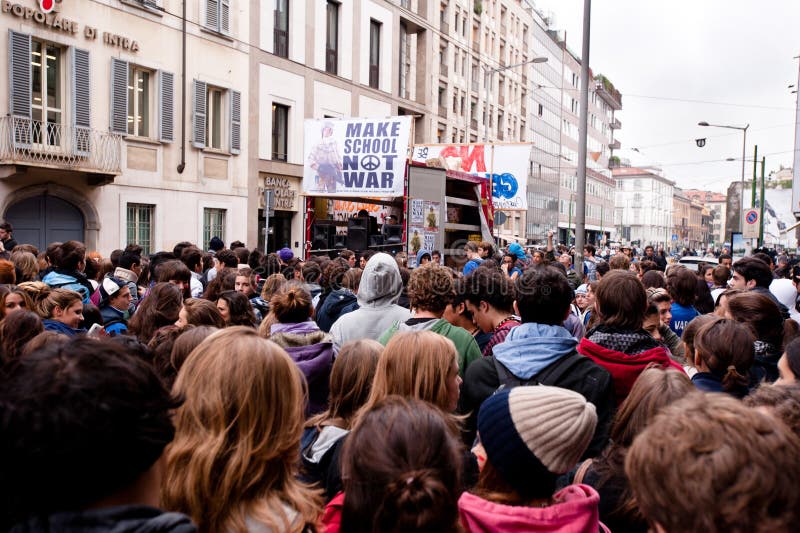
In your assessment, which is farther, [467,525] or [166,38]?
[166,38]

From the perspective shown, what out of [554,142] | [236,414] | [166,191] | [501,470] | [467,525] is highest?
[554,142]

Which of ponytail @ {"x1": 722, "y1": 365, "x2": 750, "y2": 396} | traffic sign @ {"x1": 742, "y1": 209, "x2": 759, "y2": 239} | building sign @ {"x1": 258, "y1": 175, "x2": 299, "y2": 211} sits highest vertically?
building sign @ {"x1": 258, "y1": 175, "x2": 299, "y2": 211}

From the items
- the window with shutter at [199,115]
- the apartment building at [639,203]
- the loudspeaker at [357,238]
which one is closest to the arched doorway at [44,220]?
the window with shutter at [199,115]

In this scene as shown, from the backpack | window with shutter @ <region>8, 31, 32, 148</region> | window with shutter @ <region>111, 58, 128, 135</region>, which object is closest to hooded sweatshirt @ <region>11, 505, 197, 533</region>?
the backpack

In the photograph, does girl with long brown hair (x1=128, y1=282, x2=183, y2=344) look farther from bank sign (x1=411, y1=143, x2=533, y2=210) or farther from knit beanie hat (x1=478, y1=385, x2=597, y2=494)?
bank sign (x1=411, y1=143, x2=533, y2=210)

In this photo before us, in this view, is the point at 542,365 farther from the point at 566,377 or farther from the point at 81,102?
the point at 81,102

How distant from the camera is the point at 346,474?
1922 mm

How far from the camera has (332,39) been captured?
1056 inches

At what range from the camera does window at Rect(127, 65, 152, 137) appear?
1866 centimetres

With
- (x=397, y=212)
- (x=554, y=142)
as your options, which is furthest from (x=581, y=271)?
(x=554, y=142)

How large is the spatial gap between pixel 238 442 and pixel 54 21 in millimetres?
17347

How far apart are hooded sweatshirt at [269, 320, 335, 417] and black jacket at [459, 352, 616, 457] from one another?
3.13ft

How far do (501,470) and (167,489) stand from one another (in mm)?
1112

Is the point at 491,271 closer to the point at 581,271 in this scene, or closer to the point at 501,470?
the point at 501,470
